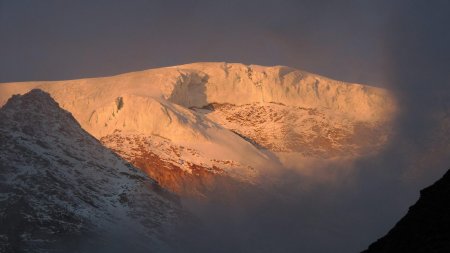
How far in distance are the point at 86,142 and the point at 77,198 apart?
28648 millimetres

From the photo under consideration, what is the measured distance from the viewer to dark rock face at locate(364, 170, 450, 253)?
102ft

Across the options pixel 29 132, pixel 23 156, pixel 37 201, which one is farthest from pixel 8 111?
pixel 37 201

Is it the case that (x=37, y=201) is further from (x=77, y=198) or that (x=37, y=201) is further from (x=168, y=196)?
(x=168, y=196)

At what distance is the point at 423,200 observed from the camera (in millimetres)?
35281

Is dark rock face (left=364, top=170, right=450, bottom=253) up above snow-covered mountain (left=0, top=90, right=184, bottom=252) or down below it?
below

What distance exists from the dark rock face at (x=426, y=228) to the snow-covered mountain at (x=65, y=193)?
322 ft

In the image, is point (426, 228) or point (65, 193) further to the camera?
point (65, 193)

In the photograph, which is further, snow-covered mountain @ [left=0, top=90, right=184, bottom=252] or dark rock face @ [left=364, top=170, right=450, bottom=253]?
snow-covered mountain @ [left=0, top=90, right=184, bottom=252]

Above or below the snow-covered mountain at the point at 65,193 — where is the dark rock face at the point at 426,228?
below

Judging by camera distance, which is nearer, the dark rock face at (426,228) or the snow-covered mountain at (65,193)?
the dark rock face at (426,228)

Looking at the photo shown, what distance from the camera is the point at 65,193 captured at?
15900cm

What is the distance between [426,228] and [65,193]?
131367mm

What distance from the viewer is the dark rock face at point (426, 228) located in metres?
31.2

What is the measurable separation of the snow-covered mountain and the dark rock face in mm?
98191
